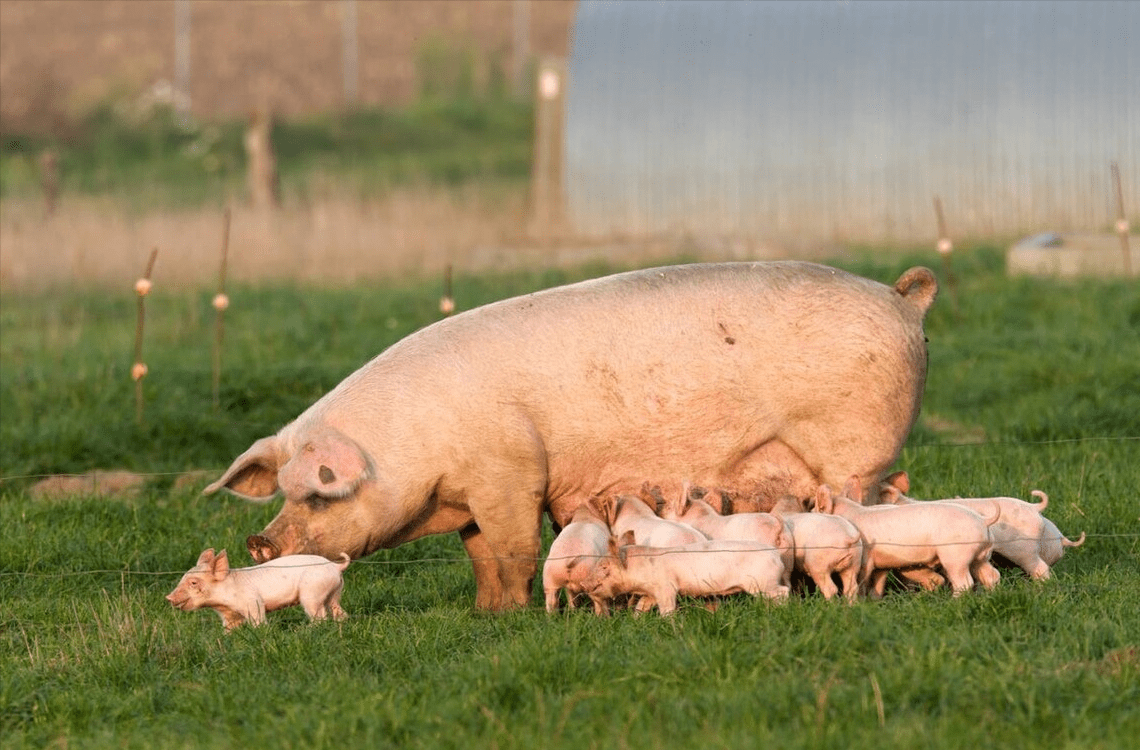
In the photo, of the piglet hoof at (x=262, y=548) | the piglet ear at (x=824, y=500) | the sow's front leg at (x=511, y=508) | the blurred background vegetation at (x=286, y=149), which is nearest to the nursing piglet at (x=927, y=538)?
the piglet ear at (x=824, y=500)

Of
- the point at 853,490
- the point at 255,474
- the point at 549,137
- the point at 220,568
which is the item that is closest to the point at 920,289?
the point at 853,490

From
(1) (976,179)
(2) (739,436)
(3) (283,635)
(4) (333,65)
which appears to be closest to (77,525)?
(3) (283,635)

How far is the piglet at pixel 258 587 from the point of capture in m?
6.89

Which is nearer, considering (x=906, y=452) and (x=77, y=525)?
(x=77, y=525)

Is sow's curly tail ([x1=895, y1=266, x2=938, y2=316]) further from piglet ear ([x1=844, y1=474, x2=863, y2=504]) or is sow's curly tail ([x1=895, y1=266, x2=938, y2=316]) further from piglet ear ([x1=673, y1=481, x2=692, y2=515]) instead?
piglet ear ([x1=673, y1=481, x2=692, y2=515])

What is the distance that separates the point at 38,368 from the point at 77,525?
13.9 feet

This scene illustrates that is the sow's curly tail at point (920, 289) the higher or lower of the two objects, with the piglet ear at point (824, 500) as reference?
higher

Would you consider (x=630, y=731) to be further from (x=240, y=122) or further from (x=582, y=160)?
(x=240, y=122)

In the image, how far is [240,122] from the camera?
124ft

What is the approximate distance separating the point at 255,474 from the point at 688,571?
217cm

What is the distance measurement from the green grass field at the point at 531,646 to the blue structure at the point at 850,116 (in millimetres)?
8718

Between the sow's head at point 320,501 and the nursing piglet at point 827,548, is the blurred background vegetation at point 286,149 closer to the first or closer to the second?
the sow's head at point 320,501

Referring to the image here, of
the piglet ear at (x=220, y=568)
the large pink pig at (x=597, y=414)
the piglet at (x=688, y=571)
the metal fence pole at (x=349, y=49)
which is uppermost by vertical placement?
the metal fence pole at (x=349, y=49)

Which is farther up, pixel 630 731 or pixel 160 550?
pixel 630 731
